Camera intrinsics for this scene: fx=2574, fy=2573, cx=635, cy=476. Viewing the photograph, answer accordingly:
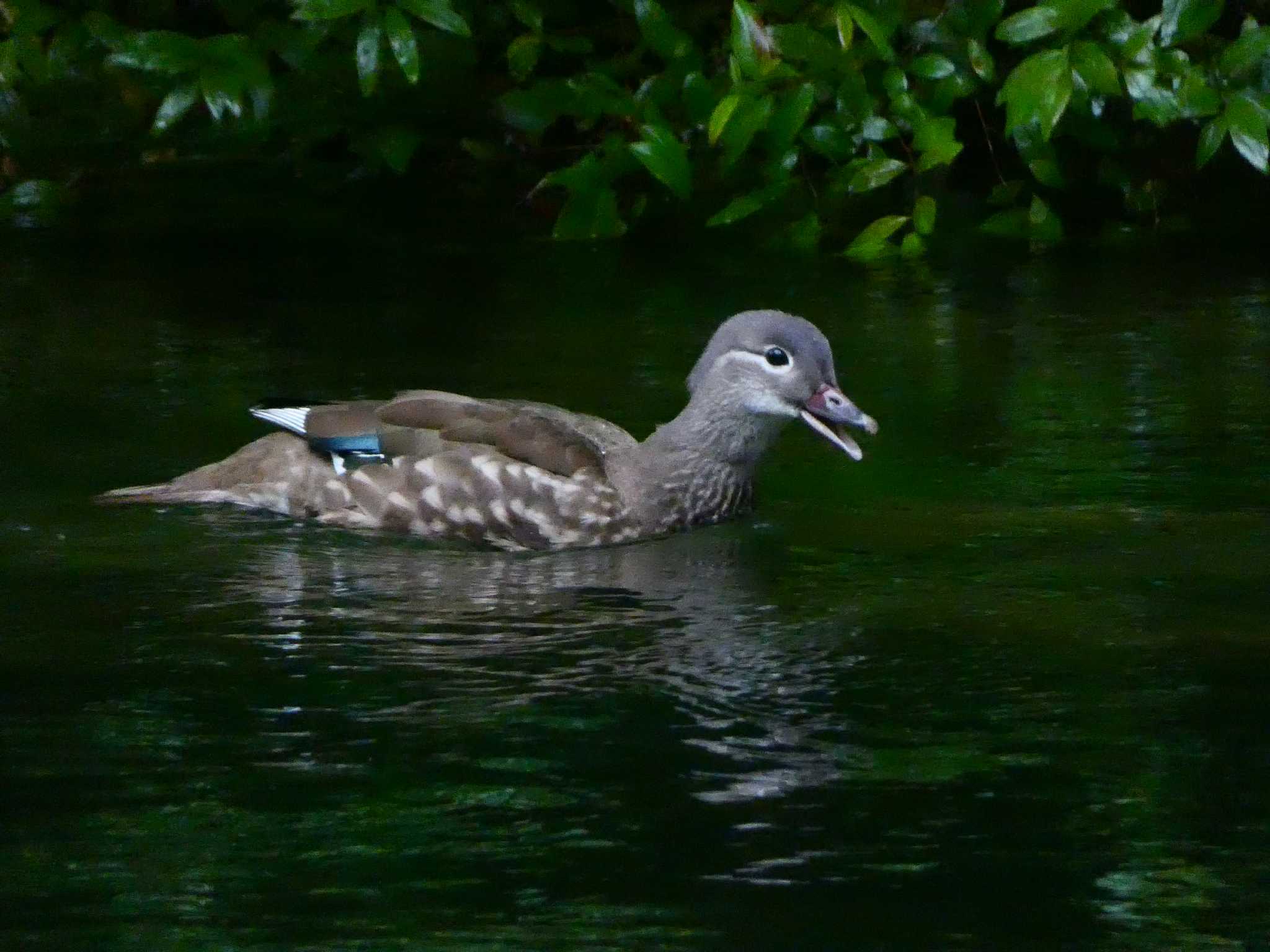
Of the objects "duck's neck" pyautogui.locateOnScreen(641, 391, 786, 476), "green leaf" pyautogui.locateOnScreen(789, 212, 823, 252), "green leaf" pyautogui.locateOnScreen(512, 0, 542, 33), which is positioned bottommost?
"duck's neck" pyautogui.locateOnScreen(641, 391, 786, 476)

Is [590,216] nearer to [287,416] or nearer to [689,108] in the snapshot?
[689,108]

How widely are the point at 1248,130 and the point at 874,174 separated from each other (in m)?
1.75

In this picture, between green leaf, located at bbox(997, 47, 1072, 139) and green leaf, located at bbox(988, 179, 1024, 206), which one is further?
green leaf, located at bbox(988, 179, 1024, 206)

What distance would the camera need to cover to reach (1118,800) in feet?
18.6

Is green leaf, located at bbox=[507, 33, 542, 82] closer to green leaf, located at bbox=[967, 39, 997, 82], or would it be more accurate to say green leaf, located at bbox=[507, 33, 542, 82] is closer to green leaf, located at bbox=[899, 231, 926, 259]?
green leaf, located at bbox=[899, 231, 926, 259]

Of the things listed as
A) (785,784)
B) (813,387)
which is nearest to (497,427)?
(813,387)

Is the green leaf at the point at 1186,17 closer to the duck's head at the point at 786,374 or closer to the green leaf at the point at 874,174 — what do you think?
the green leaf at the point at 874,174

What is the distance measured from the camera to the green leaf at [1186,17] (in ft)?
36.1

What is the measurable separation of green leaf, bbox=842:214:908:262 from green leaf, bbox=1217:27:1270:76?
5.60ft

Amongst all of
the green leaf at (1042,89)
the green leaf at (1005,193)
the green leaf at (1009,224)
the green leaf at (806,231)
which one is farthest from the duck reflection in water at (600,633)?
the green leaf at (1005,193)

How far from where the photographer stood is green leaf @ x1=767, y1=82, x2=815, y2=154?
11.2 meters

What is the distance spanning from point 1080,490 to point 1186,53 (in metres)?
3.25

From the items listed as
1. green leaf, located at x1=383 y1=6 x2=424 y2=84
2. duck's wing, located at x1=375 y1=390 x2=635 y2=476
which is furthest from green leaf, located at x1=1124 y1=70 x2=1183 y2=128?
duck's wing, located at x1=375 y1=390 x2=635 y2=476

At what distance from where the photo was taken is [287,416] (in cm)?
845
